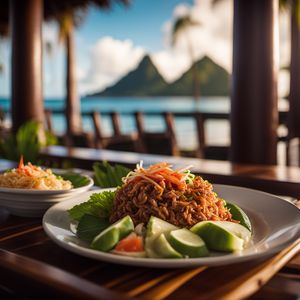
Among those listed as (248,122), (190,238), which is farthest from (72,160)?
(190,238)

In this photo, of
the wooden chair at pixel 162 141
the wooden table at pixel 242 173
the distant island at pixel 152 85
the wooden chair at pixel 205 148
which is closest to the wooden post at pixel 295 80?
the wooden chair at pixel 205 148

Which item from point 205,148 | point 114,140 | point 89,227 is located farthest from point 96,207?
point 114,140

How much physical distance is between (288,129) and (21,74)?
3185mm

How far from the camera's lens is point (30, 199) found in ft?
3.79

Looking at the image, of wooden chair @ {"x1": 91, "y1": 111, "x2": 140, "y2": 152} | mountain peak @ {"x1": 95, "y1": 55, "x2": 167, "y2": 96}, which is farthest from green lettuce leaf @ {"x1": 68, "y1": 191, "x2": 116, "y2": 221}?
mountain peak @ {"x1": 95, "y1": 55, "x2": 167, "y2": 96}

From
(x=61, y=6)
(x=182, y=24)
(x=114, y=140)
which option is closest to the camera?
(x=114, y=140)

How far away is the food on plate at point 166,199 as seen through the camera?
94 centimetres

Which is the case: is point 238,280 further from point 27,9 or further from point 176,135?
point 176,135

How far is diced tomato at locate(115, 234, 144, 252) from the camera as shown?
0.79 meters

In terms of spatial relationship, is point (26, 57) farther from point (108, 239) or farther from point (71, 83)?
point (71, 83)

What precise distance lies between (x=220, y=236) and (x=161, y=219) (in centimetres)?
15

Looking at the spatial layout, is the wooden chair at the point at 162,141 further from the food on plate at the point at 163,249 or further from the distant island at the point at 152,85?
the distant island at the point at 152,85

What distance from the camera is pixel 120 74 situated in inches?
2210

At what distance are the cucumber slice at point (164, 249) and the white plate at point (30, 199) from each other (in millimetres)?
472
